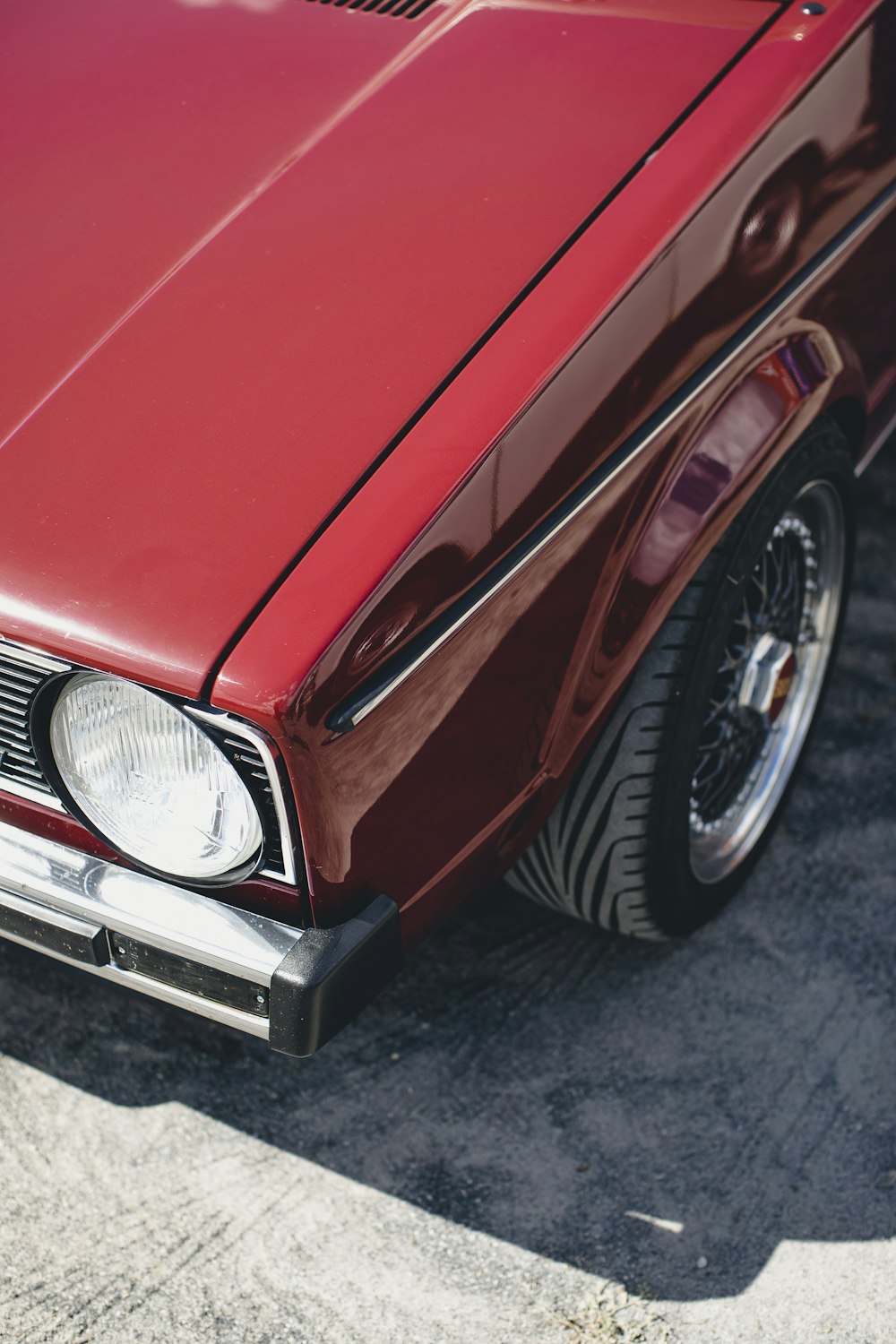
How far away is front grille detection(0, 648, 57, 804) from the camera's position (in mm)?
1509

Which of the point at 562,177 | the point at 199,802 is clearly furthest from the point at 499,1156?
the point at 562,177

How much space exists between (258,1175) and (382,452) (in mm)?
1173

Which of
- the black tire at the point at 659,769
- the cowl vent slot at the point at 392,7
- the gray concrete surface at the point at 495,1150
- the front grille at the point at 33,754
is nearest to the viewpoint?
the front grille at the point at 33,754

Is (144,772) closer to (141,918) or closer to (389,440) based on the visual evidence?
(141,918)

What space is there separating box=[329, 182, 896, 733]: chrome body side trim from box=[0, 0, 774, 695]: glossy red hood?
13 centimetres

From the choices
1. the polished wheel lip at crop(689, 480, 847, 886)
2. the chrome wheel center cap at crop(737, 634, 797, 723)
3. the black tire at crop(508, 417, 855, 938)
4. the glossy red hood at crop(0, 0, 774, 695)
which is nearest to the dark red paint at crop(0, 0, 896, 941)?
the glossy red hood at crop(0, 0, 774, 695)

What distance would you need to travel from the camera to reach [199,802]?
59.3 inches

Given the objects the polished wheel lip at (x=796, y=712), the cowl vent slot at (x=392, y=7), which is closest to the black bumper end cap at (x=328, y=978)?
the polished wheel lip at (x=796, y=712)

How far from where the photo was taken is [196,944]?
1530 mm

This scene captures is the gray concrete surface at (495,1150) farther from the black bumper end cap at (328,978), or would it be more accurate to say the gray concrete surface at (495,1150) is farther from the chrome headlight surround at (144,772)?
the chrome headlight surround at (144,772)

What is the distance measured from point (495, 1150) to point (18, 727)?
1.04 meters

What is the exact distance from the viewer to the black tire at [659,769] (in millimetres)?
1941

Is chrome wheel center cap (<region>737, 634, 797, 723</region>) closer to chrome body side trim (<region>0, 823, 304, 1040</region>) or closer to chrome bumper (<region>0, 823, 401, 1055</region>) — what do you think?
chrome bumper (<region>0, 823, 401, 1055</region>)

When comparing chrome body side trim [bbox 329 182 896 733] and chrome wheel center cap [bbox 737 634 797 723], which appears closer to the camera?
chrome body side trim [bbox 329 182 896 733]
